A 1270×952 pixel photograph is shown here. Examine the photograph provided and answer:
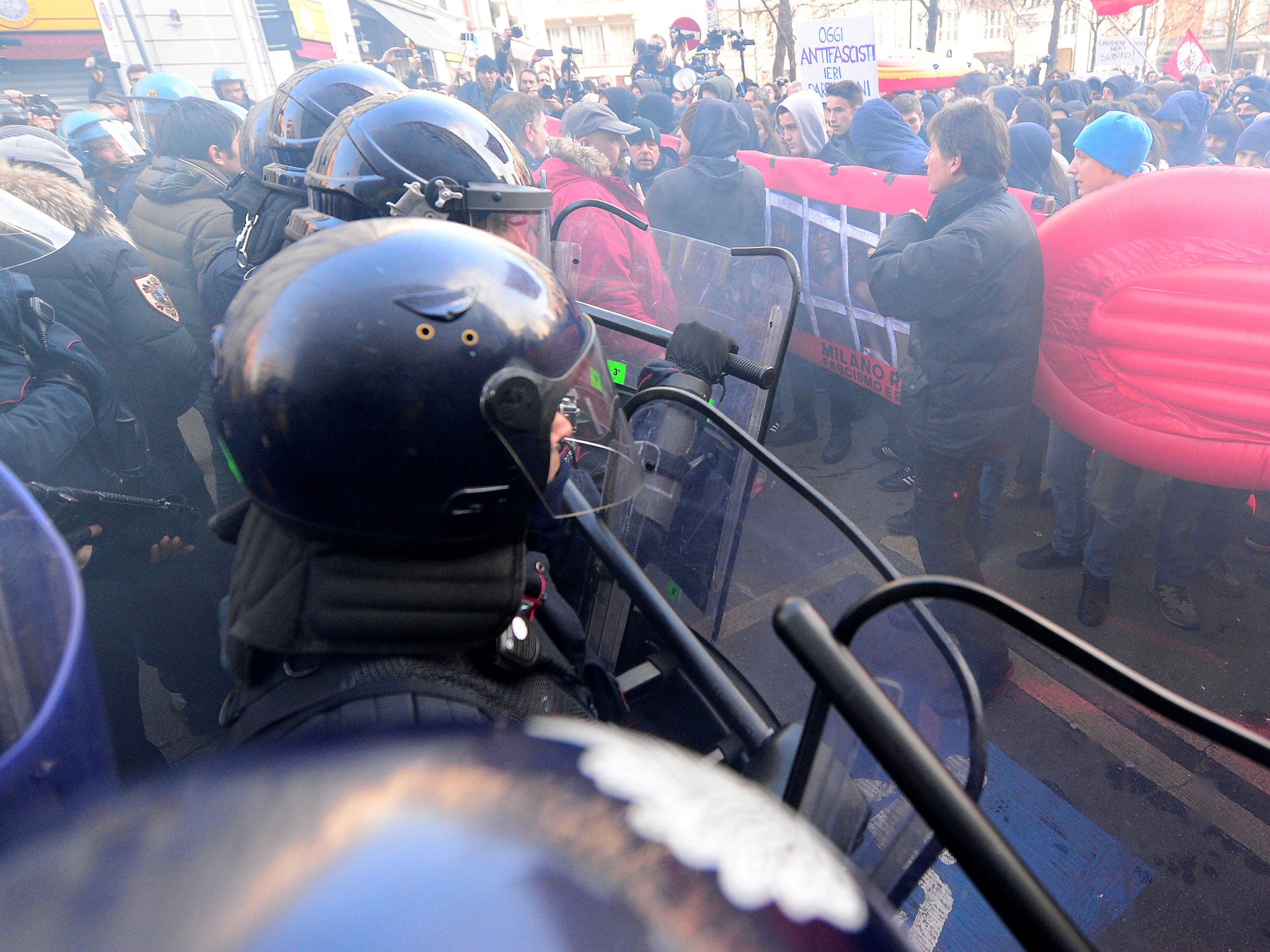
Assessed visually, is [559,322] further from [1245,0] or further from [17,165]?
[1245,0]

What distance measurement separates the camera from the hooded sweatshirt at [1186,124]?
6.48 metres

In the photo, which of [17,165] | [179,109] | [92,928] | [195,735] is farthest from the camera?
[179,109]

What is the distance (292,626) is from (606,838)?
2.06ft

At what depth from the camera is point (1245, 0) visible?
25656 mm

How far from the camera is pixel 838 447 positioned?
16.8ft

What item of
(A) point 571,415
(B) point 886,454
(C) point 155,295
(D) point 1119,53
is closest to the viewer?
(A) point 571,415

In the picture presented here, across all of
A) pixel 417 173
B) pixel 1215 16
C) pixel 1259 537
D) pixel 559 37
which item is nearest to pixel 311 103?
pixel 417 173

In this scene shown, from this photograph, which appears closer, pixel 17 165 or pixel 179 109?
pixel 17 165

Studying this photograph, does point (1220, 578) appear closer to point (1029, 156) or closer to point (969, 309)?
point (969, 309)

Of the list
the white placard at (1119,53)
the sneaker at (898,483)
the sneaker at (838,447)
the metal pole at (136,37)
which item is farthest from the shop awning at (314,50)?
the sneaker at (898,483)

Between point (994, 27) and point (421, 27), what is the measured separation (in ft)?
132

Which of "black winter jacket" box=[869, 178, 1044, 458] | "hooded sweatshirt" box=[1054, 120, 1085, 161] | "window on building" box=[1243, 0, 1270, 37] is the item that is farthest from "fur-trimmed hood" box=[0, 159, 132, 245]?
"window on building" box=[1243, 0, 1270, 37]

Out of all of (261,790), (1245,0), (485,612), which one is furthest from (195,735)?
(1245,0)

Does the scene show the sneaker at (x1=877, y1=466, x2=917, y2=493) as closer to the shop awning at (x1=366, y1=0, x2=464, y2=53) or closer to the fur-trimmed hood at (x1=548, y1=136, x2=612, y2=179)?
the fur-trimmed hood at (x1=548, y1=136, x2=612, y2=179)
